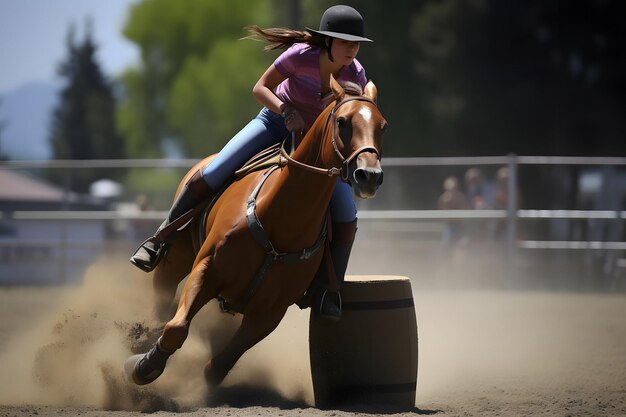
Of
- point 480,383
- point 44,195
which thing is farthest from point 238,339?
point 44,195

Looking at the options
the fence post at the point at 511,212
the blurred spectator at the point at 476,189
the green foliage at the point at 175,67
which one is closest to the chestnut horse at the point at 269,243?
the fence post at the point at 511,212

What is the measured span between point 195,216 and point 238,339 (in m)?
0.96

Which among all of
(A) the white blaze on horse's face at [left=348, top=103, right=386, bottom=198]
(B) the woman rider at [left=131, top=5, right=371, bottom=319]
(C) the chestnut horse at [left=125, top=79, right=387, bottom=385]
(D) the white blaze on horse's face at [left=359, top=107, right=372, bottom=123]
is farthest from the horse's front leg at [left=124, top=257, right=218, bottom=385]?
(D) the white blaze on horse's face at [left=359, top=107, right=372, bottom=123]

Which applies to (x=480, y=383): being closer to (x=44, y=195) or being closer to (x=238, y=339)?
(x=238, y=339)

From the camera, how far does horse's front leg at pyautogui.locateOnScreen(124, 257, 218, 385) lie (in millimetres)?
5582

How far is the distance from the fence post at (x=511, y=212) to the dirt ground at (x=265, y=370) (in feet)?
10.6

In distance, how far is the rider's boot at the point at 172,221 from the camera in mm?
6535

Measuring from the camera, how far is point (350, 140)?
5.20 meters

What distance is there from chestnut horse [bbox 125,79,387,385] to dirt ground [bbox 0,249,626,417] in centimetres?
50

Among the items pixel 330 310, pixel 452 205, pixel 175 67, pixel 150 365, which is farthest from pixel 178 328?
pixel 175 67

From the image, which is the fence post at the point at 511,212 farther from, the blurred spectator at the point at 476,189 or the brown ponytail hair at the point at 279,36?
the brown ponytail hair at the point at 279,36

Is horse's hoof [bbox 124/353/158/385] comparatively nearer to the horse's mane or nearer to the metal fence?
the horse's mane

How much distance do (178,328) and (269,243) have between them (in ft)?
2.26

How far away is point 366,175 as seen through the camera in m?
4.88
